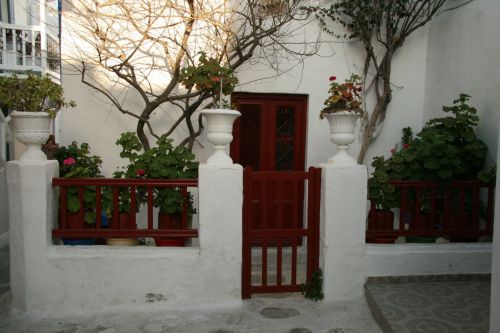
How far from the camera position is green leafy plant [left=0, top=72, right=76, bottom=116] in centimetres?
344

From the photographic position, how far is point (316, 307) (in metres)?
3.58

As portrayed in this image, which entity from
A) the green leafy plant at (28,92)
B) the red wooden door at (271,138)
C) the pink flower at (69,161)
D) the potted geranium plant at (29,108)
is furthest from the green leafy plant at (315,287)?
the green leafy plant at (28,92)

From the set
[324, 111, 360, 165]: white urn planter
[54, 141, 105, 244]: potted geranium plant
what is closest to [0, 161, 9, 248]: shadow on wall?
[54, 141, 105, 244]: potted geranium plant

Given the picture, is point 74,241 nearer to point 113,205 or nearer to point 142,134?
point 113,205

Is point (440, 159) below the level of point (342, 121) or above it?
below

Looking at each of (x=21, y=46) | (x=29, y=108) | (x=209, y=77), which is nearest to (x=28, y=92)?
(x=29, y=108)

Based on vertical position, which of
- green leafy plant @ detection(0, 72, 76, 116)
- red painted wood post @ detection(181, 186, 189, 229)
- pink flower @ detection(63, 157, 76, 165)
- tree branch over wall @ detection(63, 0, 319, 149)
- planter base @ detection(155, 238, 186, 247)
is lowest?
planter base @ detection(155, 238, 186, 247)

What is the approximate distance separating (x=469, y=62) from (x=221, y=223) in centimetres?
337

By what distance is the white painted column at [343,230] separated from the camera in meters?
3.62

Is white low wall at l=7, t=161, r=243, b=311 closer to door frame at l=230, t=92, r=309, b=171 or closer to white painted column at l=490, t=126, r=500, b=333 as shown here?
door frame at l=230, t=92, r=309, b=171

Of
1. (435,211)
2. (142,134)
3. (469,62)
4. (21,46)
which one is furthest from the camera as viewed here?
(21,46)

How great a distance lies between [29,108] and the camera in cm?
351

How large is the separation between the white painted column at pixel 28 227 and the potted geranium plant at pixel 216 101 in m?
1.49

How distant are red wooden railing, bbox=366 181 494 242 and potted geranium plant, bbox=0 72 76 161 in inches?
125
